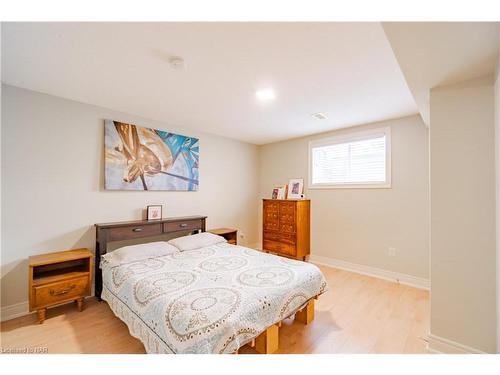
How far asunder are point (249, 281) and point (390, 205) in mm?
2551

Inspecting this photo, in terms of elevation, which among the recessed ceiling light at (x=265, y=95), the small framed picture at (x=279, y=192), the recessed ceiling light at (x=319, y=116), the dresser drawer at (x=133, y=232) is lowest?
the dresser drawer at (x=133, y=232)

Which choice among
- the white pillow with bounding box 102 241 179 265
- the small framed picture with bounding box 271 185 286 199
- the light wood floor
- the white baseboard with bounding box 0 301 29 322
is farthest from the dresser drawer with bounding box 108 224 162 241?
the small framed picture with bounding box 271 185 286 199

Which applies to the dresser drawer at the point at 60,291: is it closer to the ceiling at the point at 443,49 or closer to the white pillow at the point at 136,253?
the white pillow at the point at 136,253

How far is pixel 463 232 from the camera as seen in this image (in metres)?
1.56

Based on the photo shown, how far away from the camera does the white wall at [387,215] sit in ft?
9.70

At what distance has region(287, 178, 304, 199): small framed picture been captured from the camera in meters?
4.07

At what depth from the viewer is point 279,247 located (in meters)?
3.95

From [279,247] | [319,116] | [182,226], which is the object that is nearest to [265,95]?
[319,116]

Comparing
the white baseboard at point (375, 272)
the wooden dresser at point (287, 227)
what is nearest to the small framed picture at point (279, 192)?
the wooden dresser at point (287, 227)

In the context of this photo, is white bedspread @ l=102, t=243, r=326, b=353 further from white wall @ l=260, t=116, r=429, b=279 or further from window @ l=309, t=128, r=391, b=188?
window @ l=309, t=128, r=391, b=188

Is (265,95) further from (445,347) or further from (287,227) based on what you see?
(445,347)

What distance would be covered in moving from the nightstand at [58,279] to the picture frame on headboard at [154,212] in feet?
2.75

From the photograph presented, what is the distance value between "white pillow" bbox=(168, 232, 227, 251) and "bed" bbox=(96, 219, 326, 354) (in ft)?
0.94
